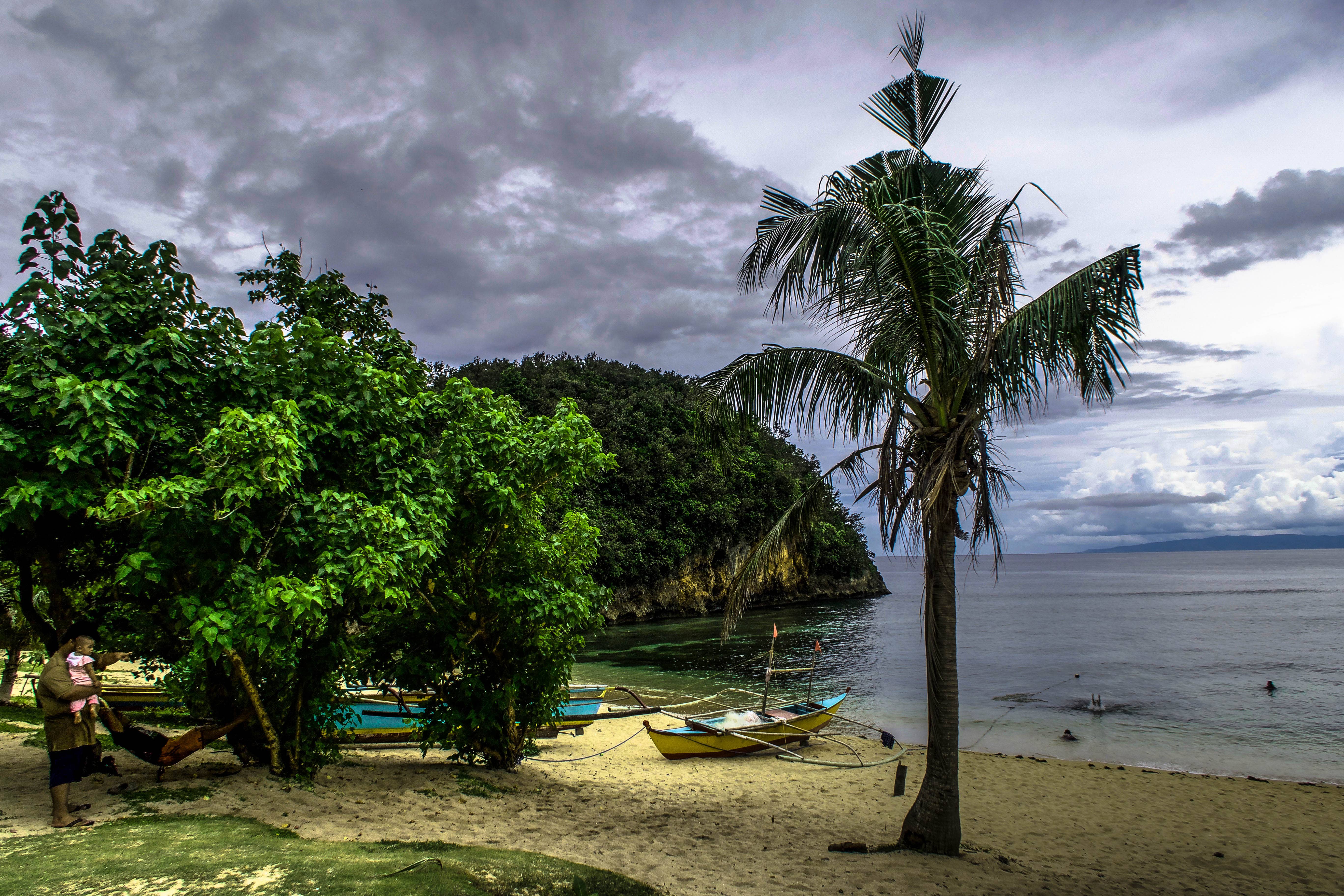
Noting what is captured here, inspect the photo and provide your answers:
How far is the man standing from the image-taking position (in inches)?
196

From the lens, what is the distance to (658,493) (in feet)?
155

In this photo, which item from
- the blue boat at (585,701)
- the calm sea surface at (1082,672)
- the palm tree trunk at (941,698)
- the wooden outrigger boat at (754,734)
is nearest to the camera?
the palm tree trunk at (941,698)

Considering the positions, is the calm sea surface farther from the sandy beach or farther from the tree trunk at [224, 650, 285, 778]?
the tree trunk at [224, 650, 285, 778]

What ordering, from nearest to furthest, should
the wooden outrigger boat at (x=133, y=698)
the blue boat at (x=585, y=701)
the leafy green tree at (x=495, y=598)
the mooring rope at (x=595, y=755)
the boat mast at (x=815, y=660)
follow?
the leafy green tree at (x=495, y=598)
the mooring rope at (x=595, y=755)
the wooden outrigger boat at (x=133, y=698)
the blue boat at (x=585, y=701)
the boat mast at (x=815, y=660)

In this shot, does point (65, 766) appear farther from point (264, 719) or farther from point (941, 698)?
point (941, 698)

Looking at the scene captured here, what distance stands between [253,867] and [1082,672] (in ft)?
96.5

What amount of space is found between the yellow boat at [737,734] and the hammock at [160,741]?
7504mm

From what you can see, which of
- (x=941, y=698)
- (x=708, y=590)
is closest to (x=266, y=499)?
(x=941, y=698)

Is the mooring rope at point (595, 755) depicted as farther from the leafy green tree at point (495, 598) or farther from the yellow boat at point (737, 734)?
the leafy green tree at point (495, 598)

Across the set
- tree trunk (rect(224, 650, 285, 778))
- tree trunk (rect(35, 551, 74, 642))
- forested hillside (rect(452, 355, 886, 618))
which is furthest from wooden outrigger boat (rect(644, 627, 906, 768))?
forested hillside (rect(452, 355, 886, 618))

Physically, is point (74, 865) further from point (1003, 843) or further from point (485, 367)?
point (485, 367)

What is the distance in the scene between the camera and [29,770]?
650 centimetres

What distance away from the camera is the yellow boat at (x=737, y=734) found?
12516 millimetres

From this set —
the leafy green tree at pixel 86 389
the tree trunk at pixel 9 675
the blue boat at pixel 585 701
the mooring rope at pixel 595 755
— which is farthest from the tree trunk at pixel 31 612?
the blue boat at pixel 585 701
